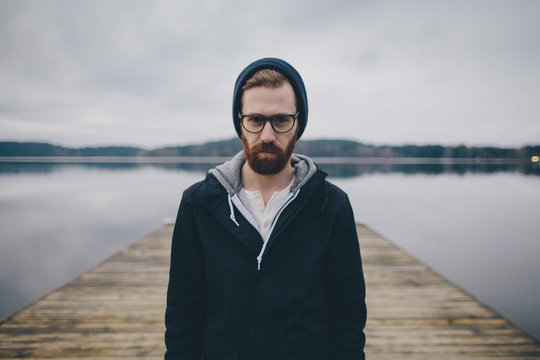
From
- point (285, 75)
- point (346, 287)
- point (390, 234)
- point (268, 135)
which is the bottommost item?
point (390, 234)

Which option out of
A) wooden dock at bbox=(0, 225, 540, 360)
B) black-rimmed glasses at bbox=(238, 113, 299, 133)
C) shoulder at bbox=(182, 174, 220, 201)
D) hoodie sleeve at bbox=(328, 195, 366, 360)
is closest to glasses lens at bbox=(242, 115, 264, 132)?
black-rimmed glasses at bbox=(238, 113, 299, 133)

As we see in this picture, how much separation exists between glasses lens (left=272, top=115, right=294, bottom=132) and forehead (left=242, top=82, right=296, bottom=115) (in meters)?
Answer: 0.03

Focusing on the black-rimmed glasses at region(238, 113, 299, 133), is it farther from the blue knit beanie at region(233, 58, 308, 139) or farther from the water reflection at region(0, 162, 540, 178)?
the water reflection at region(0, 162, 540, 178)

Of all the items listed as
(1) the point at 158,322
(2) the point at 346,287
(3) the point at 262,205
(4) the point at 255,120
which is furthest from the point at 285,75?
(1) the point at 158,322

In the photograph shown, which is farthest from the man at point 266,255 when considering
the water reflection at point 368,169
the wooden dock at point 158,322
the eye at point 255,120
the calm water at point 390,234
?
the water reflection at point 368,169

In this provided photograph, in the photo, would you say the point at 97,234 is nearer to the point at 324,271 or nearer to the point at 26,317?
the point at 26,317

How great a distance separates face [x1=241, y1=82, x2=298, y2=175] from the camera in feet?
4.30

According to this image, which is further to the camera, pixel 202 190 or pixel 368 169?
pixel 368 169

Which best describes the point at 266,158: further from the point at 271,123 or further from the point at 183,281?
the point at 183,281

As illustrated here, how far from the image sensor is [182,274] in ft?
4.65

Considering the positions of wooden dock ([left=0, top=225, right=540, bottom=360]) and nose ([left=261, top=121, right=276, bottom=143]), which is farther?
wooden dock ([left=0, top=225, right=540, bottom=360])

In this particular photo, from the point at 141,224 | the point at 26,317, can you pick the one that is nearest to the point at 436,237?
the point at 26,317

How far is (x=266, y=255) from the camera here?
1342 mm

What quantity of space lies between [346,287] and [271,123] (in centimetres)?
104
